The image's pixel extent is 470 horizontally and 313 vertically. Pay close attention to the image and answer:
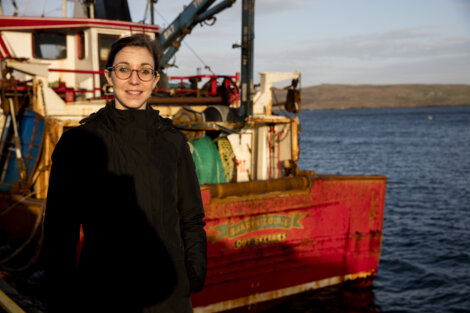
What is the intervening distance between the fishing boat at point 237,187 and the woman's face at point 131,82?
5930 mm

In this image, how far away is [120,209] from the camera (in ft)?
6.63

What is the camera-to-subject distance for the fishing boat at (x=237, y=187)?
28.1ft

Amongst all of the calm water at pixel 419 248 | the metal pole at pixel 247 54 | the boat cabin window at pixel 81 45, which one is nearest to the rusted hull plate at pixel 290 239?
the calm water at pixel 419 248

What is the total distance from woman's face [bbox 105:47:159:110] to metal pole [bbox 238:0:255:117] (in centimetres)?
766

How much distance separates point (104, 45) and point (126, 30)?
0.73 meters

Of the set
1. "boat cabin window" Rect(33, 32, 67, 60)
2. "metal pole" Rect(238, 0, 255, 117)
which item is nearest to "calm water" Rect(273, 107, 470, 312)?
"metal pole" Rect(238, 0, 255, 117)

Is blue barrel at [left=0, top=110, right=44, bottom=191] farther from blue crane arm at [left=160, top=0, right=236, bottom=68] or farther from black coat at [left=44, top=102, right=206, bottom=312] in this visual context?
black coat at [left=44, top=102, right=206, bottom=312]

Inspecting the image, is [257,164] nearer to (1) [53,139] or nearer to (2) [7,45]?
(1) [53,139]

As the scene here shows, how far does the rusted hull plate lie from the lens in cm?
842

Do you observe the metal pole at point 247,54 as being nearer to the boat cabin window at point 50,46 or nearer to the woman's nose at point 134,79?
the boat cabin window at point 50,46

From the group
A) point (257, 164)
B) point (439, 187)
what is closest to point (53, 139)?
point (257, 164)

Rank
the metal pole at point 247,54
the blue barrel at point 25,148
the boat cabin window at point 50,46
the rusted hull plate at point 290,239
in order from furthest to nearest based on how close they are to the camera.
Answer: the boat cabin window at point 50,46, the metal pole at point 247,54, the blue barrel at point 25,148, the rusted hull plate at point 290,239

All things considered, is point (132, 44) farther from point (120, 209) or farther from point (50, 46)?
point (50, 46)

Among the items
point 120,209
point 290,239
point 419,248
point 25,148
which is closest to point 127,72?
point 120,209
